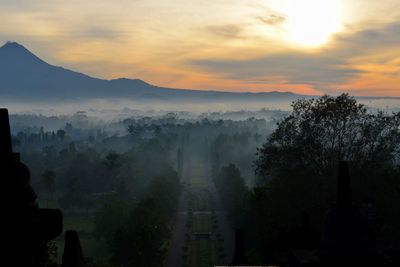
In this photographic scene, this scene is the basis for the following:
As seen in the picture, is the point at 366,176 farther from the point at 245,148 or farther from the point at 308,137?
the point at 245,148

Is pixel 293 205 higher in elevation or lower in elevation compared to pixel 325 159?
lower

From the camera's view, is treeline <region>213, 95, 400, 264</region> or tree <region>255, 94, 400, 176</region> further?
tree <region>255, 94, 400, 176</region>

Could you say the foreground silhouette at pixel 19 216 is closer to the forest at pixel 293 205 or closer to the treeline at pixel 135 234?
the forest at pixel 293 205

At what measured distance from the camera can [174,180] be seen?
94.2 meters

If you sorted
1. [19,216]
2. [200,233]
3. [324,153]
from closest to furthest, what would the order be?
[19,216], [324,153], [200,233]

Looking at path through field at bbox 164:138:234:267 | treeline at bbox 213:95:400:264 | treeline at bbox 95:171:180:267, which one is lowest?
path through field at bbox 164:138:234:267

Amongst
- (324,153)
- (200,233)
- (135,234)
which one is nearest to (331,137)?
(324,153)

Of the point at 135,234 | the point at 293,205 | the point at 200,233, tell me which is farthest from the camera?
the point at 200,233

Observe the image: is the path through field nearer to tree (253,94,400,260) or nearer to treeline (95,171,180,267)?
treeline (95,171,180,267)

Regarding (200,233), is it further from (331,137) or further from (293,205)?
(331,137)

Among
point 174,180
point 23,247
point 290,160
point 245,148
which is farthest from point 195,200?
point 23,247

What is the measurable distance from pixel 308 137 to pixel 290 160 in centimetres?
227

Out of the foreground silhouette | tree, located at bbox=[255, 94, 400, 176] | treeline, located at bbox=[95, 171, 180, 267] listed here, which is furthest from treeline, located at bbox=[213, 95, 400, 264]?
the foreground silhouette

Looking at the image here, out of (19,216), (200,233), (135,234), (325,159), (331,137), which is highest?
(19,216)
